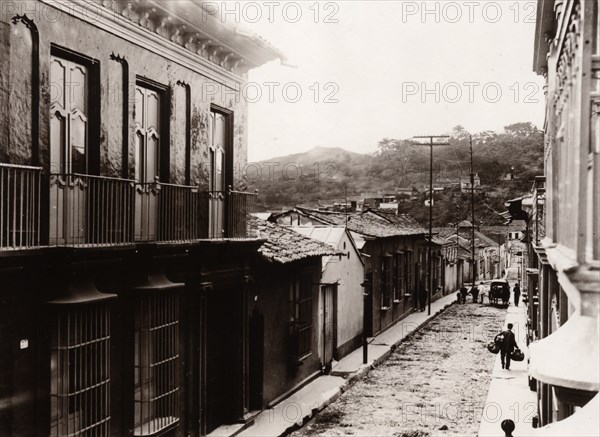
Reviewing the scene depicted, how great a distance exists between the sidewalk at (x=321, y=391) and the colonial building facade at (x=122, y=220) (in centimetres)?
63

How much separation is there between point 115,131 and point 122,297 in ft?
7.84

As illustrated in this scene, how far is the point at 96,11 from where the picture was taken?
8.69 metres

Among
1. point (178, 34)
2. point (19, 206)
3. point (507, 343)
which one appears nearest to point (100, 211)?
point (19, 206)

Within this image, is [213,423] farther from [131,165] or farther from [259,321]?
[131,165]

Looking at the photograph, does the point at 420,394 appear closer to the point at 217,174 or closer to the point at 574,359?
the point at 217,174

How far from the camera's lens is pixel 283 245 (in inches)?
574

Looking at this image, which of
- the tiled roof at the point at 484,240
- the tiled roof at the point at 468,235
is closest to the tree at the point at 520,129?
the tiled roof at the point at 484,240

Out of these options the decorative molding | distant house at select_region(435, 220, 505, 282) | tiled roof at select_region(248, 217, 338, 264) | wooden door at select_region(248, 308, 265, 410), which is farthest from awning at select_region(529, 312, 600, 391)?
distant house at select_region(435, 220, 505, 282)

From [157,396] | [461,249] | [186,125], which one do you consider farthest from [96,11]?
[461,249]

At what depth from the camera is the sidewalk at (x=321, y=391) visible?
1258 cm

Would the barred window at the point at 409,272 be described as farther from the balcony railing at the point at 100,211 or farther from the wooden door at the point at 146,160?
the wooden door at the point at 146,160

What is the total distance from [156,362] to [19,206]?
3581mm

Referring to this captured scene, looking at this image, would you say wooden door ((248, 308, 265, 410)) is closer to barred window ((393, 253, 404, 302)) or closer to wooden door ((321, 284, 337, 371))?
wooden door ((321, 284, 337, 371))

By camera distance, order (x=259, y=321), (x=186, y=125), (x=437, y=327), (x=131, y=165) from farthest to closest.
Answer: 1. (x=437, y=327)
2. (x=259, y=321)
3. (x=186, y=125)
4. (x=131, y=165)
